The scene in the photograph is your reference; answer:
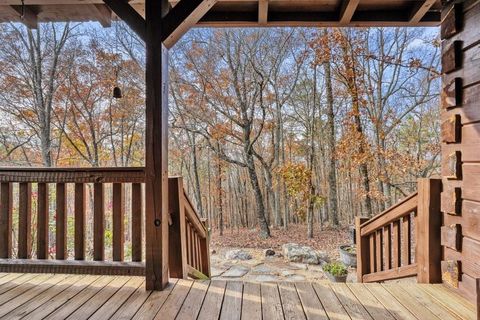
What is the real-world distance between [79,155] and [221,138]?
12.8 feet

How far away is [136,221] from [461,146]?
238 cm

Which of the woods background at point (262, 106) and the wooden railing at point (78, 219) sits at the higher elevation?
the woods background at point (262, 106)

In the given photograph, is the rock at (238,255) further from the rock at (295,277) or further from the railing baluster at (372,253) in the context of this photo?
the railing baluster at (372,253)

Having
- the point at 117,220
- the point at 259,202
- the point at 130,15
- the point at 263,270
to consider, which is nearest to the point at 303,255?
the point at 263,270

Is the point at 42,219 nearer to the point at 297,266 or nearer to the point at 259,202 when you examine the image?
the point at 297,266

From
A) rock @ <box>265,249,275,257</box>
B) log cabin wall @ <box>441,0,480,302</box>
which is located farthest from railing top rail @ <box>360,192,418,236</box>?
rock @ <box>265,249,275,257</box>

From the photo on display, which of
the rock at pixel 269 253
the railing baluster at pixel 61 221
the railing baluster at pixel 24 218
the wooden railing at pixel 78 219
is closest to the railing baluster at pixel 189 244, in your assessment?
the wooden railing at pixel 78 219

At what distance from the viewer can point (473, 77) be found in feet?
6.25

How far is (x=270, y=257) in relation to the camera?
6570 mm

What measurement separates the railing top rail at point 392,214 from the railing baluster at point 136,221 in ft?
6.83

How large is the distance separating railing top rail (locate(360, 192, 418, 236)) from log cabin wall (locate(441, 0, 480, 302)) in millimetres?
220

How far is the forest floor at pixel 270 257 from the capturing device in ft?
17.4

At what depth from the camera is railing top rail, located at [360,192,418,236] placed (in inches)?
92.9

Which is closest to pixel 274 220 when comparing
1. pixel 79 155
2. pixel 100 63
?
pixel 79 155
